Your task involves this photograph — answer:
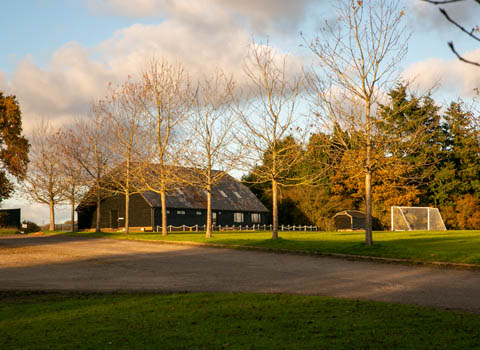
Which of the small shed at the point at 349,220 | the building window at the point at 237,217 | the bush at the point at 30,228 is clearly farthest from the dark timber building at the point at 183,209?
the small shed at the point at 349,220

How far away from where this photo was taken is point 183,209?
5519 centimetres

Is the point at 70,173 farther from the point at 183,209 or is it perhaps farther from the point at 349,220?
the point at 349,220

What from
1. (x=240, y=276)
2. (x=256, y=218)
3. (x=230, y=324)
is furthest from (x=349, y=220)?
(x=230, y=324)

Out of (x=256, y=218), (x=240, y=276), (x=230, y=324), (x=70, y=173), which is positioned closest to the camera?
(x=230, y=324)

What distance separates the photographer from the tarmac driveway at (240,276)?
1335cm

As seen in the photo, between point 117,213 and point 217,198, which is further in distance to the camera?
point 217,198

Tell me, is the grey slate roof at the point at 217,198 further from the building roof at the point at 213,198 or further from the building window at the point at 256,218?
the building window at the point at 256,218

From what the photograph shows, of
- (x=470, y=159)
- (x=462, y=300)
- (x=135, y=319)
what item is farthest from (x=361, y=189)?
(x=135, y=319)

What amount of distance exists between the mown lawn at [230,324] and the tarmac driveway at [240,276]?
6.30 ft

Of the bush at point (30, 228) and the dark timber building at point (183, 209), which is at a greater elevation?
the dark timber building at point (183, 209)

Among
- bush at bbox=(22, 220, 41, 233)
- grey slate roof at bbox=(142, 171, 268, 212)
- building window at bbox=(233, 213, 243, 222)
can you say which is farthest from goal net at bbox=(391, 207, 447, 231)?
bush at bbox=(22, 220, 41, 233)

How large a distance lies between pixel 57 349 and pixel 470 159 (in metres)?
66.4

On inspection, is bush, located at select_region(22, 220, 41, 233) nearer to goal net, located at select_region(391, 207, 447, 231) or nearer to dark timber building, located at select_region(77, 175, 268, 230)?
dark timber building, located at select_region(77, 175, 268, 230)

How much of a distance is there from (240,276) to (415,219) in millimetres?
39183
